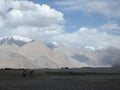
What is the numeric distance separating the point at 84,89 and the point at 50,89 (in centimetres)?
648

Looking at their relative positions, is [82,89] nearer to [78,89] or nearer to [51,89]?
[78,89]

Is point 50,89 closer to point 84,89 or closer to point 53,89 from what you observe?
point 53,89

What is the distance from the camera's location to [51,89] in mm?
54719

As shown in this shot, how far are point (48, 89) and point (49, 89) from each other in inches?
7.5

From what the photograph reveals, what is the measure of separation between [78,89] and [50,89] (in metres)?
5.34

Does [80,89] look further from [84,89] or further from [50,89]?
[50,89]

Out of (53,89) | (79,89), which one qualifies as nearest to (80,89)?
(79,89)

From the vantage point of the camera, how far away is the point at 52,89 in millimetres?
54719

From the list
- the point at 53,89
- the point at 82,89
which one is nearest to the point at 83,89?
the point at 82,89

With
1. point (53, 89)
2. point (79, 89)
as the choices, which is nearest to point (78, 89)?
point (79, 89)

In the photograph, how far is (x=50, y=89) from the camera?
5462 centimetres

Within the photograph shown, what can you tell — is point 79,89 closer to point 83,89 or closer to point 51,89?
point 83,89

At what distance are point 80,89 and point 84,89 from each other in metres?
0.76

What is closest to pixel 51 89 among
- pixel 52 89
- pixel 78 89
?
pixel 52 89
